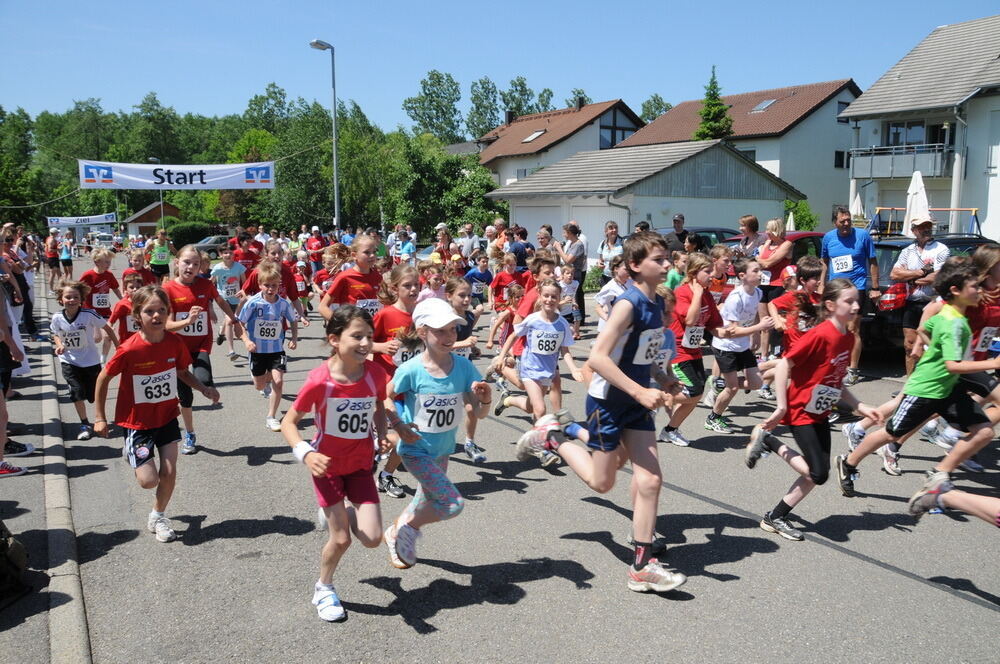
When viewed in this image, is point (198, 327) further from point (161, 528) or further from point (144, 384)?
point (161, 528)

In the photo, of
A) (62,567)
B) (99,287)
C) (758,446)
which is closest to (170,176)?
(99,287)

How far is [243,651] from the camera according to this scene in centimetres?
383

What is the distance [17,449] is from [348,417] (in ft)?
16.2

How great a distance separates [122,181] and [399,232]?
892 centimetres

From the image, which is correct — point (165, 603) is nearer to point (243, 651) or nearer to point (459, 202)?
point (243, 651)

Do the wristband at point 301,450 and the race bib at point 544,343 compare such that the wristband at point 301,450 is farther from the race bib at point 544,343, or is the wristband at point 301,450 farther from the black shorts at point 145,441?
the race bib at point 544,343

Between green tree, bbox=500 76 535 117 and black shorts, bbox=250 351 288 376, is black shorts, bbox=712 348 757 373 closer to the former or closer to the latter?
black shorts, bbox=250 351 288 376

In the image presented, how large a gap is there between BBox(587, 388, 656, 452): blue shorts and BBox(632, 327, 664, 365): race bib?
0.23 meters

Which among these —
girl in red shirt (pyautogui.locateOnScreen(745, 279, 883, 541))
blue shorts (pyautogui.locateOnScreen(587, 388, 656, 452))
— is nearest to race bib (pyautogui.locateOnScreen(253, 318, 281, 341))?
blue shorts (pyautogui.locateOnScreen(587, 388, 656, 452))

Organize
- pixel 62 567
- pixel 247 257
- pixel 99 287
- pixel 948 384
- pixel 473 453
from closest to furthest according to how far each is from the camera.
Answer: pixel 62 567
pixel 948 384
pixel 473 453
pixel 99 287
pixel 247 257

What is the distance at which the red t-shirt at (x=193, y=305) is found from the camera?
25.3 feet

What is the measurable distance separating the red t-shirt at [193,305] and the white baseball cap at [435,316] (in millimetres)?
4027

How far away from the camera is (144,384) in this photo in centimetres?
525

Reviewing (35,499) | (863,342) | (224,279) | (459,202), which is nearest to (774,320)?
(863,342)
